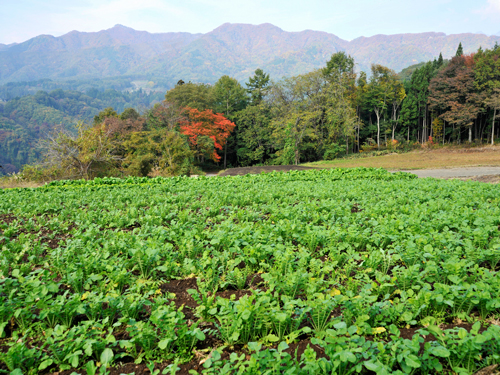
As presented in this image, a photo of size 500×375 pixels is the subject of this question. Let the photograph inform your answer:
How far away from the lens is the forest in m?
26.8

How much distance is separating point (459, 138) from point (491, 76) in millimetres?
7935

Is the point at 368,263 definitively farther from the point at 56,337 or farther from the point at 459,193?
the point at 459,193

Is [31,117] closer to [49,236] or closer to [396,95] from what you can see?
[396,95]

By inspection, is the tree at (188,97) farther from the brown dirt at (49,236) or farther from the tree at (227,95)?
the brown dirt at (49,236)

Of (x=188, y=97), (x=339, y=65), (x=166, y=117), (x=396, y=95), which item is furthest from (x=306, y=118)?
(x=396, y=95)

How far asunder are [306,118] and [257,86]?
17.9 meters

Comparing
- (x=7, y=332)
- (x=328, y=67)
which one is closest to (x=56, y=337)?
(x=7, y=332)

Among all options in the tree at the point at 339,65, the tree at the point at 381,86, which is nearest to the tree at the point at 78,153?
the tree at the point at 339,65

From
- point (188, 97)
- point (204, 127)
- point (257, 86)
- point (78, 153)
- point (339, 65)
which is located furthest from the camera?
point (257, 86)

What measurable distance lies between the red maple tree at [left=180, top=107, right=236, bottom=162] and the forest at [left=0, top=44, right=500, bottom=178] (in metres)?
0.13

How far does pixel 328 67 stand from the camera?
129ft

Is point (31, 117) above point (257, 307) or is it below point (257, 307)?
above

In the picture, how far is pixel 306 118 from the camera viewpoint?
3225 cm

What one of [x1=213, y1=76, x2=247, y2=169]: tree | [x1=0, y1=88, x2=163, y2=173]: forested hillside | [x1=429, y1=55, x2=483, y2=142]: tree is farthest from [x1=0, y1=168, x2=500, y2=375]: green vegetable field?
[x1=0, y1=88, x2=163, y2=173]: forested hillside
